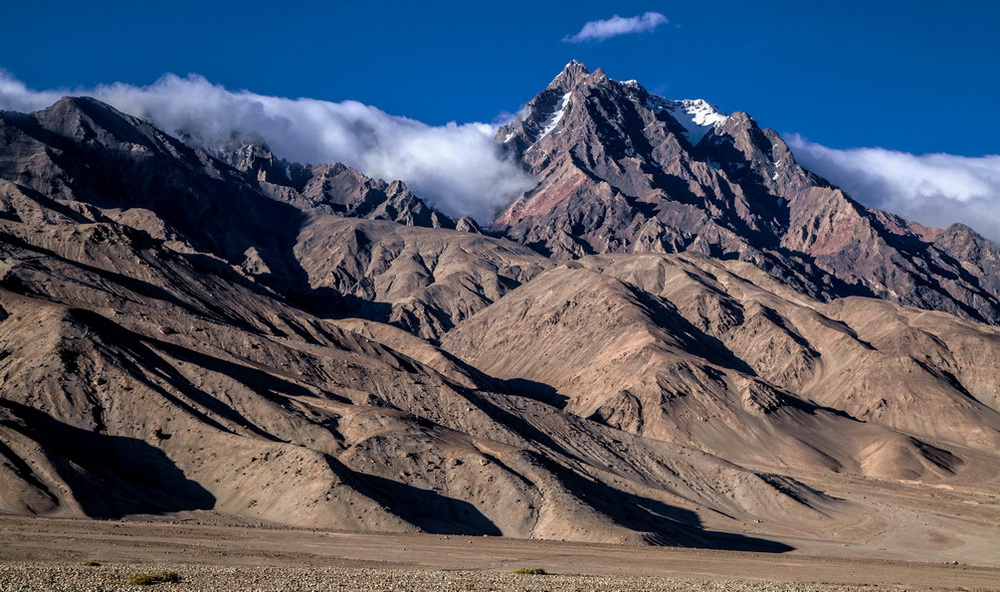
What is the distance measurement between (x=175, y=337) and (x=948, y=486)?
Answer: 13145cm

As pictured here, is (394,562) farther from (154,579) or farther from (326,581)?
(154,579)

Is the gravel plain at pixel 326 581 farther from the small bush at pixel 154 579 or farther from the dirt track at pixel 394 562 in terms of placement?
the small bush at pixel 154 579

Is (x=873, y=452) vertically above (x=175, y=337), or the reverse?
(x=873, y=452)

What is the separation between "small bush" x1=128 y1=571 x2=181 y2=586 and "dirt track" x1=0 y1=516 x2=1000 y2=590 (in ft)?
2.87

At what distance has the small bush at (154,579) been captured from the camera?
2050 inches

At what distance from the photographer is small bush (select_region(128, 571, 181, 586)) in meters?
52.1

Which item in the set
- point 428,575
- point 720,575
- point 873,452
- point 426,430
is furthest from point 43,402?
point 873,452

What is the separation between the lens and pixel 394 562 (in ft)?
249

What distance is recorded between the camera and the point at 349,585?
55812mm

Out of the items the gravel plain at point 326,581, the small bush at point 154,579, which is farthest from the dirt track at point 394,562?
the small bush at point 154,579

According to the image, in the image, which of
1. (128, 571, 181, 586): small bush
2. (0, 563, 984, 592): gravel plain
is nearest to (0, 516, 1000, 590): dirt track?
(0, 563, 984, 592): gravel plain

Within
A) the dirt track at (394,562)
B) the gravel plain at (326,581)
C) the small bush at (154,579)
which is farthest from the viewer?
the dirt track at (394,562)

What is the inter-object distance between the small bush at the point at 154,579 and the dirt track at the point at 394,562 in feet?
2.87

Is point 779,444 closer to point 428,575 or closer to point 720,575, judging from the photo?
point 720,575
